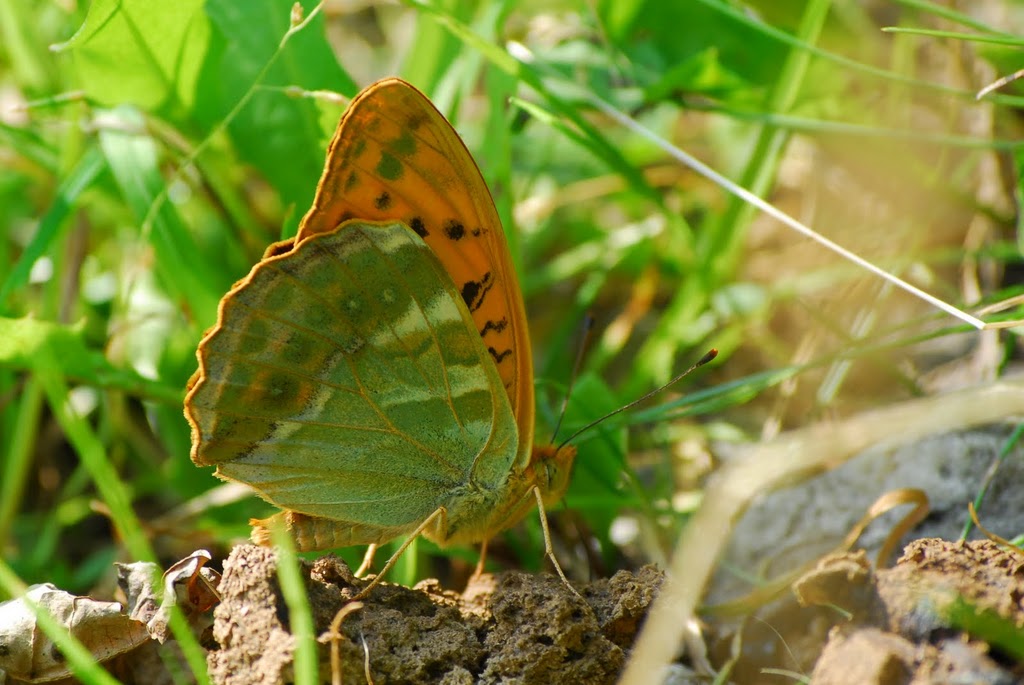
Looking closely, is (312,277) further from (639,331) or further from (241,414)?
(639,331)

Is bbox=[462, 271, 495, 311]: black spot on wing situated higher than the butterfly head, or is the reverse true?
bbox=[462, 271, 495, 311]: black spot on wing

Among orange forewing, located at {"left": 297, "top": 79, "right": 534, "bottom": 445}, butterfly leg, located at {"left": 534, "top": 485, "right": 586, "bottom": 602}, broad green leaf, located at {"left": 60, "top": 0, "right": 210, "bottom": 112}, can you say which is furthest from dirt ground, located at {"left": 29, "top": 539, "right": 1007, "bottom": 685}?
broad green leaf, located at {"left": 60, "top": 0, "right": 210, "bottom": 112}


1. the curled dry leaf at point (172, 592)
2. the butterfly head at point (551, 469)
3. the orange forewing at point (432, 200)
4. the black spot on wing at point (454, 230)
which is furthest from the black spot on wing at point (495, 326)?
the curled dry leaf at point (172, 592)

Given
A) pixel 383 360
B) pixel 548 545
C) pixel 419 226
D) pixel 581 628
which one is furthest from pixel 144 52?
pixel 581 628

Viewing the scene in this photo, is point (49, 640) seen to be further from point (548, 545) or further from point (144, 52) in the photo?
point (144, 52)

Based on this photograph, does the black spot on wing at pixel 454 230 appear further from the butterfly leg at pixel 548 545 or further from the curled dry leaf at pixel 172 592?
the curled dry leaf at pixel 172 592

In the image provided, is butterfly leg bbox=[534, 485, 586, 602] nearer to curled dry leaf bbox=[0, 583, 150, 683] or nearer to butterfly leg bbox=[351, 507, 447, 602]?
butterfly leg bbox=[351, 507, 447, 602]

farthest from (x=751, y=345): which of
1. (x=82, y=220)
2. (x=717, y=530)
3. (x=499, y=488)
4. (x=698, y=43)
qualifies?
(x=82, y=220)

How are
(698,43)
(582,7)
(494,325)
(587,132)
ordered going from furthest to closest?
1. (698,43)
2. (582,7)
3. (587,132)
4. (494,325)
